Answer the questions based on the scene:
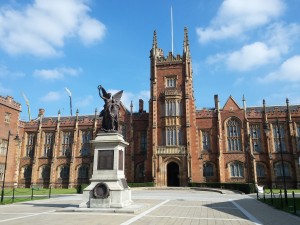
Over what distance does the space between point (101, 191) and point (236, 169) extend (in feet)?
114

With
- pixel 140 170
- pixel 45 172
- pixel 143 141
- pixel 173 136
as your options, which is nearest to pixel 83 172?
pixel 45 172

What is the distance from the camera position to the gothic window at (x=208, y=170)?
4547 cm

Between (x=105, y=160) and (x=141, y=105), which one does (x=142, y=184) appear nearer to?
(x=141, y=105)

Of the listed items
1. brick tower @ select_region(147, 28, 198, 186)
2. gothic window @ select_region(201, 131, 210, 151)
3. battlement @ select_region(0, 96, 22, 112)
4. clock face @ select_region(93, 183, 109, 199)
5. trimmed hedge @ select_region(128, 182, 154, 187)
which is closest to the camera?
clock face @ select_region(93, 183, 109, 199)

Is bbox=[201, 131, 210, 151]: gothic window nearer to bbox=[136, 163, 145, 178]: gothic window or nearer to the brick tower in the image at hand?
the brick tower

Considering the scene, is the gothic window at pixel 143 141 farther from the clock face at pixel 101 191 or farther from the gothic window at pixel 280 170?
the clock face at pixel 101 191

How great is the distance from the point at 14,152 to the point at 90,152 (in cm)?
1406

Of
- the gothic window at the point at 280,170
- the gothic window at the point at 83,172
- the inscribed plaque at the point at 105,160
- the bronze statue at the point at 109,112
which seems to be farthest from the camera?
the gothic window at the point at 83,172

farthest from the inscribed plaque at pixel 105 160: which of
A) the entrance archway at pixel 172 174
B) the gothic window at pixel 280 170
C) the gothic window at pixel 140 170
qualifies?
the gothic window at pixel 280 170

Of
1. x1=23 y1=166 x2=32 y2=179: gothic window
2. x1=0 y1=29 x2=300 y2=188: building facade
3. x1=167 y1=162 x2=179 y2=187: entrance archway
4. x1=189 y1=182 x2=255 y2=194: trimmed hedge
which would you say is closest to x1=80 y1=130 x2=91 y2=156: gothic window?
x1=0 y1=29 x2=300 y2=188: building facade

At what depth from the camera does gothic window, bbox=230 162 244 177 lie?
44.8 metres

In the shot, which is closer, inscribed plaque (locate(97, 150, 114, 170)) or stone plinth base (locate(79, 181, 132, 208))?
stone plinth base (locate(79, 181, 132, 208))

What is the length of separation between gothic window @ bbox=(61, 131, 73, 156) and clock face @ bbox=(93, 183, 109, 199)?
129 feet

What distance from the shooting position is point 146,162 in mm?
44219
